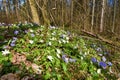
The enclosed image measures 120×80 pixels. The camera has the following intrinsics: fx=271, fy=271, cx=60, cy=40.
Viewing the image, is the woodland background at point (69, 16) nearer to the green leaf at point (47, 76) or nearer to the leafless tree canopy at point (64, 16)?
the leafless tree canopy at point (64, 16)

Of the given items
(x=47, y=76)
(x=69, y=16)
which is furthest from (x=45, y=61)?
(x=69, y=16)

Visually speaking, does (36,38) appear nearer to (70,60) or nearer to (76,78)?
(70,60)

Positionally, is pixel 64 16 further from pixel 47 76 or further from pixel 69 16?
pixel 47 76

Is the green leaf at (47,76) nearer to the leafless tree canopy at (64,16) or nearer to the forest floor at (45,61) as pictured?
the forest floor at (45,61)

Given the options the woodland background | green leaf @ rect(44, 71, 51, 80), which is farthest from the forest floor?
the woodland background

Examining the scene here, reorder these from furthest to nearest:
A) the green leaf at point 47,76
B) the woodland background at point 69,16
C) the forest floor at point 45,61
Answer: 1. the forest floor at point 45,61
2. the green leaf at point 47,76
3. the woodland background at point 69,16

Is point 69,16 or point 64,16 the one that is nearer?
point 69,16

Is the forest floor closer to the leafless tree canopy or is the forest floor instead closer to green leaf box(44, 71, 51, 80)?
green leaf box(44, 71, 51, 80)

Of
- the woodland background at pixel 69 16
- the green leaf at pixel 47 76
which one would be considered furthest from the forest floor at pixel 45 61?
the woodland background at pixel 69 16

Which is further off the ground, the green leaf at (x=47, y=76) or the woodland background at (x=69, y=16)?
the woodland background at (x=69, y=16)

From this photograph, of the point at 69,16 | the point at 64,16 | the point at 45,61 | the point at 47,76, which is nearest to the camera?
the point at 47,76

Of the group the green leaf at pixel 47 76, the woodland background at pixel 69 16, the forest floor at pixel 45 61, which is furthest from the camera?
the forest floor at pixel 45 61

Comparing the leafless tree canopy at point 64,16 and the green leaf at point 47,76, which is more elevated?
the leafless tree canopy at point 64,16

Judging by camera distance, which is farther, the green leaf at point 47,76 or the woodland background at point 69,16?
the green leaf at point 47,76
